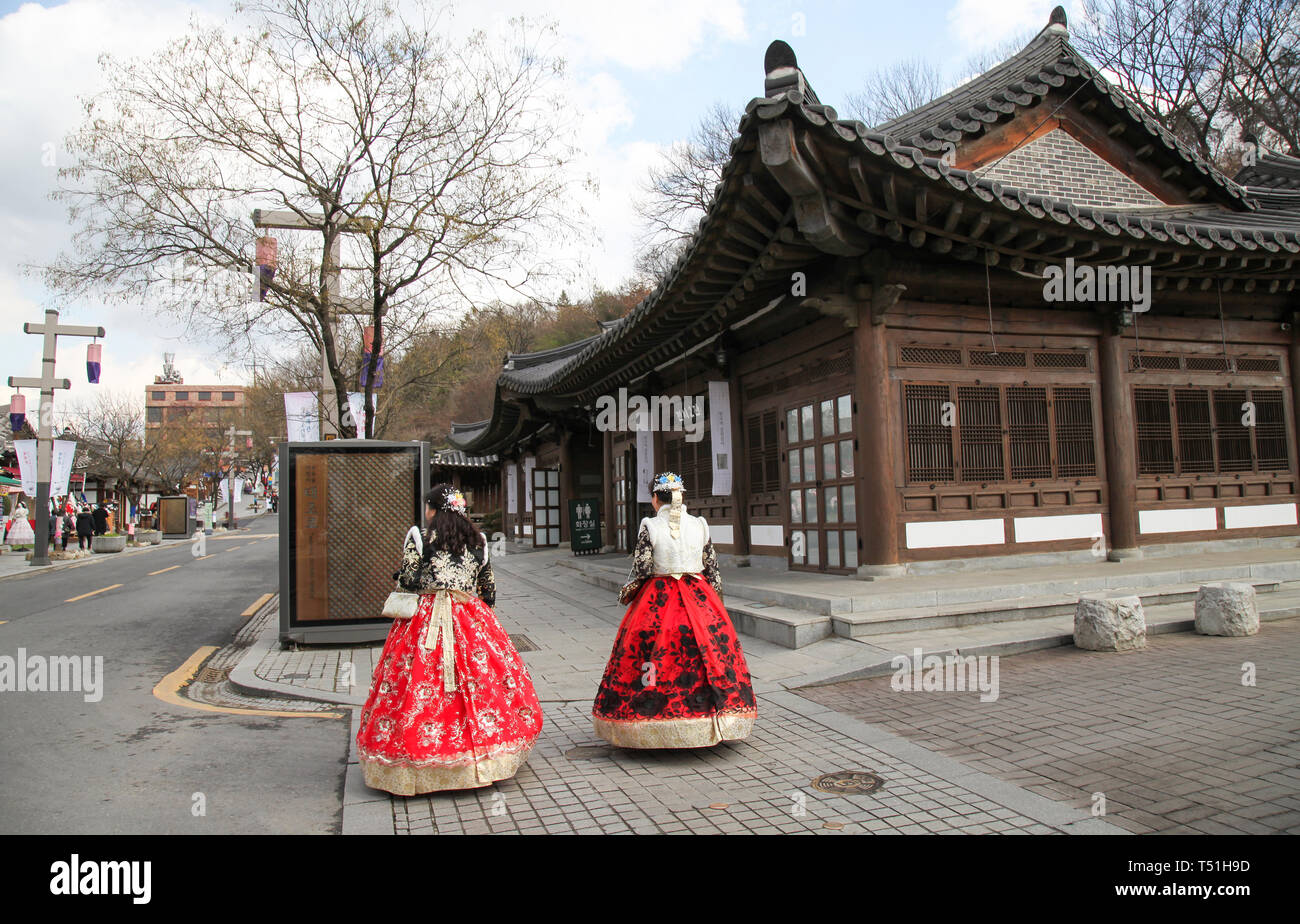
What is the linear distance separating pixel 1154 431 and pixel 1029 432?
80.8 inches

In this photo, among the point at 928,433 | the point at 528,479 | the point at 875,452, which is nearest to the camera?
the point at 875,452

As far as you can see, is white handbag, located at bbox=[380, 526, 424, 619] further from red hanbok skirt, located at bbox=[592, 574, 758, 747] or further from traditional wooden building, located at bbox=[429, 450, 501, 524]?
traditional wooden building, located at bbox=[429, 450, 501, 524]

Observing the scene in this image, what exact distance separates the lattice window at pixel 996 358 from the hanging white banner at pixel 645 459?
601cm

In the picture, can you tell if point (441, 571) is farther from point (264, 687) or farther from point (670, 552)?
point (264, 687)

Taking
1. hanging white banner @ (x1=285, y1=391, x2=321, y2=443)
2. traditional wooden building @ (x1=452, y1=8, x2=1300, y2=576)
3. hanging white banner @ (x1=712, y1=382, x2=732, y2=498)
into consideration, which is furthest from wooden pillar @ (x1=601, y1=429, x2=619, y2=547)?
hanging white banner @ (x1=285, y1=391, x2=321, y2=443)

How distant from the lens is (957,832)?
138 inches

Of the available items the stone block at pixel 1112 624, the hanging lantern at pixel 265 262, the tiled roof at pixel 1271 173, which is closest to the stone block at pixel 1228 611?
the stone block at pixel 1112 624

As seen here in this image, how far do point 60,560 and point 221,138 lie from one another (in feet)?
56.6

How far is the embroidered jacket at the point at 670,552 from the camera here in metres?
4.99

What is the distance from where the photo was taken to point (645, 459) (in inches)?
566

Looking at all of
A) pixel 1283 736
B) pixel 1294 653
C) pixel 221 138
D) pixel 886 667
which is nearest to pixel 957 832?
pixel 1283 736

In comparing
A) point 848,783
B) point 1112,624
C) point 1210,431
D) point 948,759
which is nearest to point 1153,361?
point 1210,431

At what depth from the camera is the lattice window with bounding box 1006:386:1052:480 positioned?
9656 mm

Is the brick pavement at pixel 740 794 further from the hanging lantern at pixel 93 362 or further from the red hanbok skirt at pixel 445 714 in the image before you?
the hanging lantern at pixel 93 362
